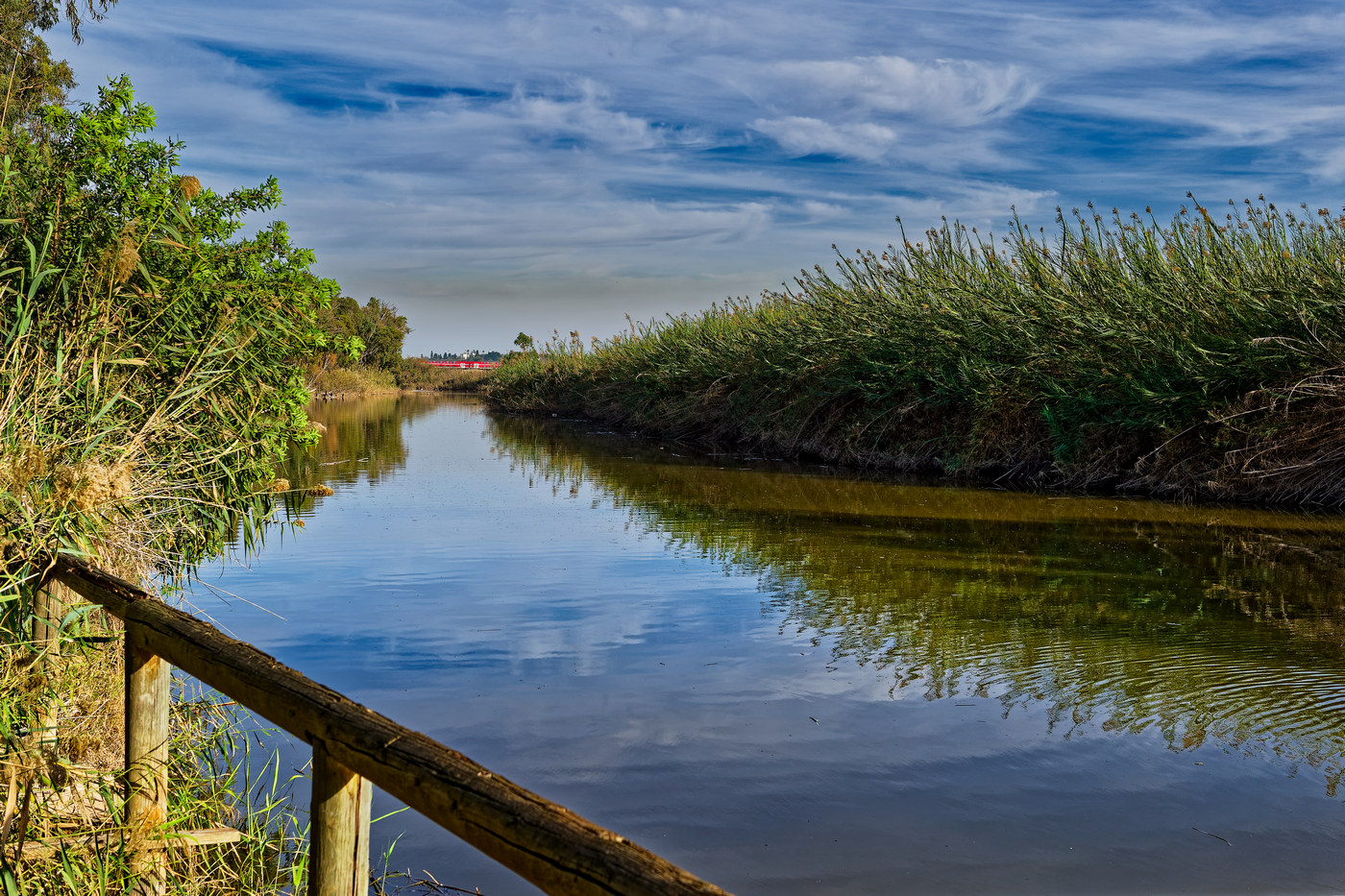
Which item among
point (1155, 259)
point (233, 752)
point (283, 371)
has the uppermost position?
point (1155, 259)

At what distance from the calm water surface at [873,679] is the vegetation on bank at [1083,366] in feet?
4.27

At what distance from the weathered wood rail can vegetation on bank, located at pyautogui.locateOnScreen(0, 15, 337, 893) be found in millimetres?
176

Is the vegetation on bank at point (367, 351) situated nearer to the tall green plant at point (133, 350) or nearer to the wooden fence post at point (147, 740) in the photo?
the tall green plant at point (133, 350)

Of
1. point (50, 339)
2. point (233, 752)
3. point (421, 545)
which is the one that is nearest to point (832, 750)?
point (233, 752)

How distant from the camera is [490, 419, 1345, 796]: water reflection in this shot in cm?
507

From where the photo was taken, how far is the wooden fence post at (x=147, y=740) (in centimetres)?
332

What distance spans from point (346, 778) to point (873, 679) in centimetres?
372

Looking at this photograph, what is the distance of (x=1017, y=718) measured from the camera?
4.92 m

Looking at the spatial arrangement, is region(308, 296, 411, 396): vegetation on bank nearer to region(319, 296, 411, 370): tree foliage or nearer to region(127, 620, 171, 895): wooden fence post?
region(319, 296, 411, 370): tree foliage

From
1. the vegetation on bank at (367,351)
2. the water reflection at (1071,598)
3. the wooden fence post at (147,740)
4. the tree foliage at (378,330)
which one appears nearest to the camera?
the wooden fence post at (147,740)

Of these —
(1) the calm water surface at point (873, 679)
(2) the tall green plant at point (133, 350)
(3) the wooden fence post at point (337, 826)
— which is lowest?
(1) the calm water surface at point (873, 679)

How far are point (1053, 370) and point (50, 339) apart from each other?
12679 millimetres

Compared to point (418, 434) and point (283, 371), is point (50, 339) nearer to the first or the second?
point (283, 371)

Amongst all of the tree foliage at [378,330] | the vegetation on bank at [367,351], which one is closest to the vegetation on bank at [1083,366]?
the vegetation on bank at [367,351]
